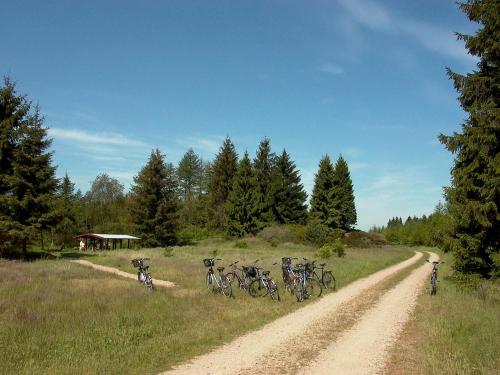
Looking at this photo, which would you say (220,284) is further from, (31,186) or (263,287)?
(31,186)

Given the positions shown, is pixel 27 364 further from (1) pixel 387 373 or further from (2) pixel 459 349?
(2) pixel 459 349

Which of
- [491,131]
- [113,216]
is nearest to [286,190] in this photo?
[113,216]

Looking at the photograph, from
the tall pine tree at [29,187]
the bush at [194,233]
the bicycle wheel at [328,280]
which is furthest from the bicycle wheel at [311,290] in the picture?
the bush at [194,233]

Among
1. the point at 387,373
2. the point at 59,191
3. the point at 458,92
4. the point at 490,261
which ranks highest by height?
the point at 458,92

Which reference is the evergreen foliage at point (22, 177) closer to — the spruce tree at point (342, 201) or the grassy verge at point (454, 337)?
the grassy verge at point (454, 337)

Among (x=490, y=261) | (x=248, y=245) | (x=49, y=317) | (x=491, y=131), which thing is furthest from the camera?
(x=248, y=245)

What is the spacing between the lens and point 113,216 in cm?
7612

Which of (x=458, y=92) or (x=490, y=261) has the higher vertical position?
(x=458, y=92)

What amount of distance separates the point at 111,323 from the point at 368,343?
635cm

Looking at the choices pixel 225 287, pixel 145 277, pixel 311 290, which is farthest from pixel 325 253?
pixel 145 277

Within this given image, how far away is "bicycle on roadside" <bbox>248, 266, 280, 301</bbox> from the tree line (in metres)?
20.6

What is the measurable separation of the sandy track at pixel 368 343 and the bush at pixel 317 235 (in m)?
36.1

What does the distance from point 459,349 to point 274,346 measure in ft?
12.7

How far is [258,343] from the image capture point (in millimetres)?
9602
